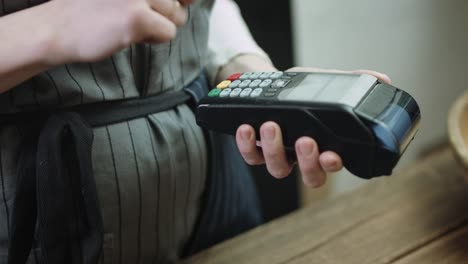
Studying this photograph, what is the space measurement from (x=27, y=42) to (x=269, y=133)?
15cm

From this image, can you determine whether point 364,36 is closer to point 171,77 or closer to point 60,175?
point 171,77

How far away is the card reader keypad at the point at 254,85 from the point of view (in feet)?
1.32

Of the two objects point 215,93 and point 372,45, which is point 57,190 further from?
point 372,45

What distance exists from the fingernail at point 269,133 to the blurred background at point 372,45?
1.62 ft

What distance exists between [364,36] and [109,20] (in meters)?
0.82

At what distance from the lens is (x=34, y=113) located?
17.1 inches

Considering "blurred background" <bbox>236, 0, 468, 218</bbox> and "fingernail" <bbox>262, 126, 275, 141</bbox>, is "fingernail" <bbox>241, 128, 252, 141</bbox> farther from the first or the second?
"blurred background" <bbox>236, 0, 468, 218</bbox>

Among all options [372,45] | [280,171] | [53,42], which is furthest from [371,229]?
[372,45]

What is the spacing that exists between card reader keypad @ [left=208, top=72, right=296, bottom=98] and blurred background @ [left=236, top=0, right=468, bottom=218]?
0.46 m

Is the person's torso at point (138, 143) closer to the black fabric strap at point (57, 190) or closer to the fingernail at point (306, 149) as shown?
the black fabric strap at point (57, 190)

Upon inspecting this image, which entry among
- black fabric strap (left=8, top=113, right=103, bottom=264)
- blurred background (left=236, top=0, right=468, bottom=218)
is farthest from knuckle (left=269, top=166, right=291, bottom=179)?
blurred background (left=236, top=0, right=468, bottom=218)

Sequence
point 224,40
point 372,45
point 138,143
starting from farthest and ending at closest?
point 372,45 → point 224,40 → point 138,143

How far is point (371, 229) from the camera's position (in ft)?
1.81

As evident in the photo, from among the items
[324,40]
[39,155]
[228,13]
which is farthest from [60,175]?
[324,40]
